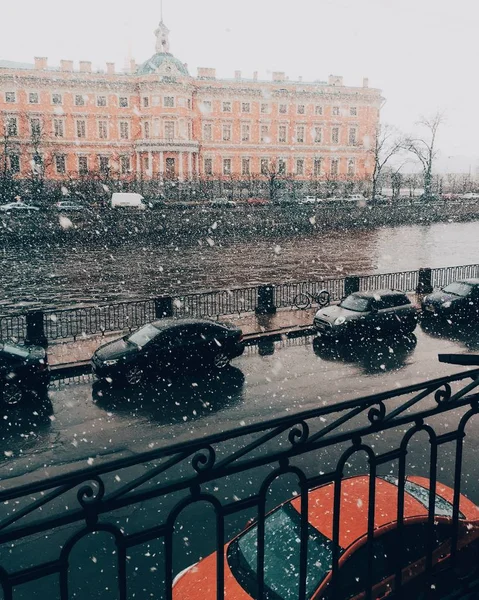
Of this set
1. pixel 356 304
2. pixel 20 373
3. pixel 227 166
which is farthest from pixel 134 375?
pixel 227 166

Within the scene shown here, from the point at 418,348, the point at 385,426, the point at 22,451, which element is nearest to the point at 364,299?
the point at 418,348

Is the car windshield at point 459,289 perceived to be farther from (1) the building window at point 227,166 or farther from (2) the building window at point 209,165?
(1) the building window at point 227,166

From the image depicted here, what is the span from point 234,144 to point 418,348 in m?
70.8

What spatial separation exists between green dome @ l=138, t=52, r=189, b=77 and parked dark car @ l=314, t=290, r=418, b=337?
67426 millimetres

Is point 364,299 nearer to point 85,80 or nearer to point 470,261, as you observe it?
point 470,261

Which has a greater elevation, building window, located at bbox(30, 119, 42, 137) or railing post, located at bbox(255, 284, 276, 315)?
building window, located at bbox(30, 119, 42, 137)

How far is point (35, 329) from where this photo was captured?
16.9m

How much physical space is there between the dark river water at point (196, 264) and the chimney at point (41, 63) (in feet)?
149

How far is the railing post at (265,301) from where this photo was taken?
2098cm

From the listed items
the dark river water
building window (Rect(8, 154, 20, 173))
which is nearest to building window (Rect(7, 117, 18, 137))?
building window (Rect(8, 154, 20, 173))

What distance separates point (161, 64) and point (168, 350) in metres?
71.8

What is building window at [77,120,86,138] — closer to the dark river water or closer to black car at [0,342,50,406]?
the dark river water

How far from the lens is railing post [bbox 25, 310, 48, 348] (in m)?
16.8

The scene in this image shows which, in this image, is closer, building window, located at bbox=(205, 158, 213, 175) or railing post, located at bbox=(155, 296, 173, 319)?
railing post, located at bbox=(155, 296, 173, 319)
